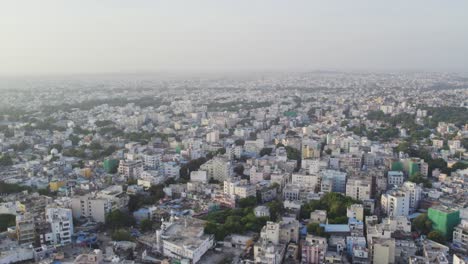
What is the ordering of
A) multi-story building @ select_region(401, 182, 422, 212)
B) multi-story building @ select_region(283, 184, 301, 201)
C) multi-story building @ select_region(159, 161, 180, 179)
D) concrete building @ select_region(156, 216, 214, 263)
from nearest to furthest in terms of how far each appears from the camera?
concrete building @ select_region(156, 216, 214, 263)
multi-story building @ select_region(401, 182, 422, 212)
multi-story building @ select_region(283, 184, 301, 201)
multi-story building @ select_region(159, 161, 180, 179)

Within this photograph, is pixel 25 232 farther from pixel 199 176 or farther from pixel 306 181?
pixel 306 181

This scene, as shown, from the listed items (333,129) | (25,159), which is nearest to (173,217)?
(25,159)

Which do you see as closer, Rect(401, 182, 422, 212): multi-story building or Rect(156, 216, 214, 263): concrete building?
Rect(156, 216, 214, 263): concrete building

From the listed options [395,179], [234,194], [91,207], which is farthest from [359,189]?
[91,207]

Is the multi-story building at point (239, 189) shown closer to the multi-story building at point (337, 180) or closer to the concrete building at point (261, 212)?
the concrete building at point (261, 212)

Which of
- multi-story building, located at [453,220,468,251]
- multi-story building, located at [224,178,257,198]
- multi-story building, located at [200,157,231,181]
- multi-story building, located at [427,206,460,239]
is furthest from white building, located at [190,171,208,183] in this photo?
multi-story building, located at [453,220,468,251]

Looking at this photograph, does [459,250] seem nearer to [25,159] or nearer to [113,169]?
[113,169]

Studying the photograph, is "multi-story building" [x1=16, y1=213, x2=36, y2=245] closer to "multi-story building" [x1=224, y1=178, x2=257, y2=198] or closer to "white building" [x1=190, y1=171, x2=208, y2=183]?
"multi-story building" [x1=224, y1=178, x2=257, y2=198]

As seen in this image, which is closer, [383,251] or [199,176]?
[383,251]
